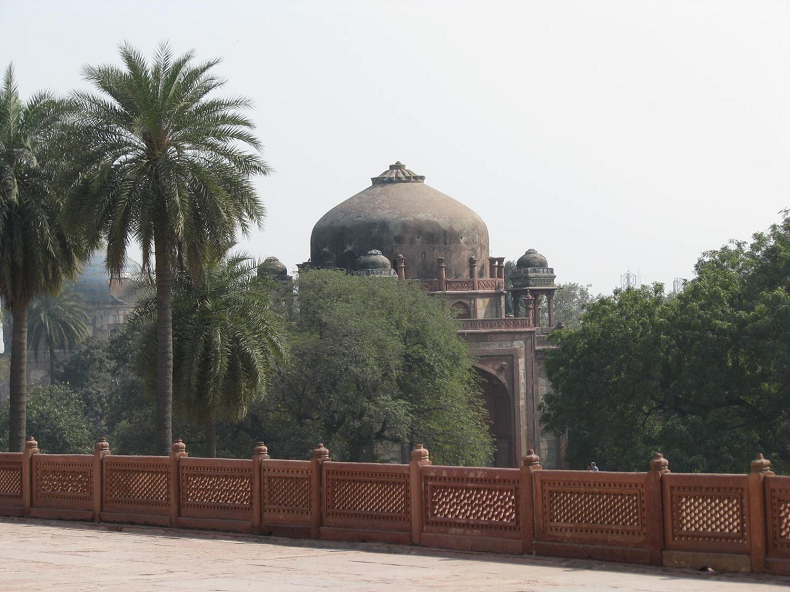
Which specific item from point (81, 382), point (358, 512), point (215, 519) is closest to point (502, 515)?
point (358, 512)

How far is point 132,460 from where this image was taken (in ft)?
60.5

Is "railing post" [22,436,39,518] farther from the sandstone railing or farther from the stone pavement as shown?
the stone pavement

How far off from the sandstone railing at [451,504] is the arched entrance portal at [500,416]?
35267 mm

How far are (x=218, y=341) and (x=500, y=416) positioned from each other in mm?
26328

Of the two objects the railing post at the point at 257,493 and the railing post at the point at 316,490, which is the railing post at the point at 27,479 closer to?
the railing post at the point at 257,493

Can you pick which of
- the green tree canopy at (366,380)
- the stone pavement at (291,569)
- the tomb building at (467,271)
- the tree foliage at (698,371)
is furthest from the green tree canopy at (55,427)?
the stone pavement at (291,569)

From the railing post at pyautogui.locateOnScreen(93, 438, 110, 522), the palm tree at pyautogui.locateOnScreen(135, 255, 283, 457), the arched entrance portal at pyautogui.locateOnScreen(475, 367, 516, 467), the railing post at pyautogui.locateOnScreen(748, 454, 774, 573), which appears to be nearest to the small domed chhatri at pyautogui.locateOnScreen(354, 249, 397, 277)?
the arched entrance portal at pyautogui.locateOnScreen(475, 367, 516, 467)

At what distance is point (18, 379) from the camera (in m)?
27.1

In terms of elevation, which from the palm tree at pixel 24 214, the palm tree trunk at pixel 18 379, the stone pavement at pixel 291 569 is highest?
the palm tree at pixel 24 214

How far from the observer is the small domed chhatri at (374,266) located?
170ft

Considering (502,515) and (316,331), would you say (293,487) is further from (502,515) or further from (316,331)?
(316,331)

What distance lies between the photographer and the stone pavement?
12.4 metres

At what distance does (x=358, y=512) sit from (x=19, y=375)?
43.0 feet

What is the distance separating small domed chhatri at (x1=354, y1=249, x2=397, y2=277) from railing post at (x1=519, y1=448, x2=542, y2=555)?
37.0 meters
